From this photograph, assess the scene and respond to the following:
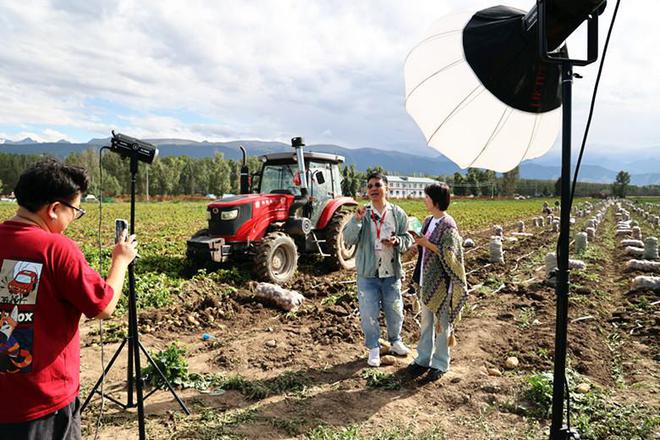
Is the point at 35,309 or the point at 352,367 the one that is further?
the point at 352,367

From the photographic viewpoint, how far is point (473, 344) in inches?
198

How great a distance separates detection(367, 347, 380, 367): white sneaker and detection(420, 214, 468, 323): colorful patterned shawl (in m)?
0.81

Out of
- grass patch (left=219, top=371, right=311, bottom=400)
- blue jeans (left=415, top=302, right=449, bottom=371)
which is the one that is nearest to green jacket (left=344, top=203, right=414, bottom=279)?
blue jeans (left=415, top=302, right=449, bottom=371)

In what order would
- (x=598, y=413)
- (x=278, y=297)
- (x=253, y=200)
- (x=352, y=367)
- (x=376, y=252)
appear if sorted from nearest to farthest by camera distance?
1. (x=598, y=413)
2. (x=376, y=252)
3. (x=352, y=367)
4. (x=278, y=297)
5. (x=253, y=200)

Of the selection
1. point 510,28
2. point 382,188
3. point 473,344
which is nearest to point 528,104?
point 510,28

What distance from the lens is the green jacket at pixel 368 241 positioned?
14.1 ft

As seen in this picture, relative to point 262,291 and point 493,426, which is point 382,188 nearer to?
point 493,426

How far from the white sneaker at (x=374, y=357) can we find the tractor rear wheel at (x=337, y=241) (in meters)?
4.35

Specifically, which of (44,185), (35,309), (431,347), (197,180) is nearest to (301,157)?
(431,347)

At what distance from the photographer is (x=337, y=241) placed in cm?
874

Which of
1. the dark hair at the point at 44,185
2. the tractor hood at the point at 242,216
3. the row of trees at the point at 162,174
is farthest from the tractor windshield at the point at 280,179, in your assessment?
the row of trees at the point at 162,174

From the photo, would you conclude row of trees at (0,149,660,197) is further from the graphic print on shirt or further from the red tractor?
the graphic print on shirt

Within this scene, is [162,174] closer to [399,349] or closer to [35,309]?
[399,349]

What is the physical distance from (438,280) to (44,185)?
3169mm
